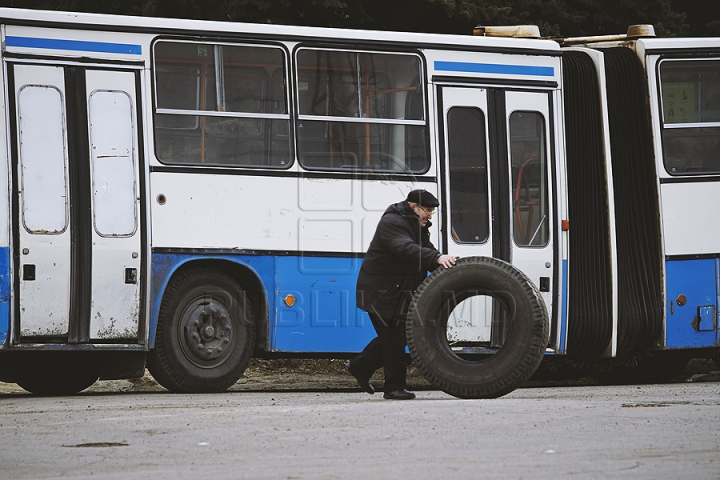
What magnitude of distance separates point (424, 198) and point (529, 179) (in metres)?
2.61

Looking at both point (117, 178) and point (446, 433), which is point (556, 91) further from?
point (446, 433)

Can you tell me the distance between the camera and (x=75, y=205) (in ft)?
37.2

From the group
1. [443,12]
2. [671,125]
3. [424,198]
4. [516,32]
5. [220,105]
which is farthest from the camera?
[443,12]

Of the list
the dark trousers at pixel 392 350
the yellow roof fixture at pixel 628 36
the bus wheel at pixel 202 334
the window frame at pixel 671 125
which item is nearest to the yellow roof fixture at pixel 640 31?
the yellow roof fixture at pixel 628 36

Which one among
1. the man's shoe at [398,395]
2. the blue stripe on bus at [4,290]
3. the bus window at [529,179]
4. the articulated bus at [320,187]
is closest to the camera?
the man's shoe at [398,395]

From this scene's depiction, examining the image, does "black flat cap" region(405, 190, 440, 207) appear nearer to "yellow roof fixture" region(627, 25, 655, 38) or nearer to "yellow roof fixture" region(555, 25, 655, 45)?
"yellow roof fixture" region(555, 25, 655, 45)

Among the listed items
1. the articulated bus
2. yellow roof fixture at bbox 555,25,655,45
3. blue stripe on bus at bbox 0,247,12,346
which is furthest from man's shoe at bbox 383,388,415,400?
yellow roof fixture at bbox 555,25,655,45

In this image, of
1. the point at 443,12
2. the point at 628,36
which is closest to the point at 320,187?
the point at 628,36

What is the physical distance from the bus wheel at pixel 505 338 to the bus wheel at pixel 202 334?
212cm

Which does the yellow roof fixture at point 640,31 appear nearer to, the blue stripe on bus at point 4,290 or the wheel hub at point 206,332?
the wheel hub at point 206,332

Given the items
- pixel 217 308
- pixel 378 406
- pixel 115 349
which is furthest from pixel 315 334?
pixel 378 406

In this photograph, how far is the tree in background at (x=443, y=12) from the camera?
1789 centimetres

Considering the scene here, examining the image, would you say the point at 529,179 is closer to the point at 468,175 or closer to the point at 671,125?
the point at 468,175

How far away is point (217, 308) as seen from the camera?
12.0 meters
